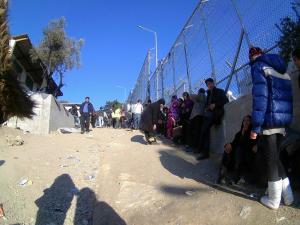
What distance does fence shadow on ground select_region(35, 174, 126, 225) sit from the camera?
6234 mm

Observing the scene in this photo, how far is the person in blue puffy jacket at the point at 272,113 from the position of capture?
492cm

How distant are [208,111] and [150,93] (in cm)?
1057

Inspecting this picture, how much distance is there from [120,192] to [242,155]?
224 cm

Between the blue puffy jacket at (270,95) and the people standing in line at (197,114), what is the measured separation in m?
4.68

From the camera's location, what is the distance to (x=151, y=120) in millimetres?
12508

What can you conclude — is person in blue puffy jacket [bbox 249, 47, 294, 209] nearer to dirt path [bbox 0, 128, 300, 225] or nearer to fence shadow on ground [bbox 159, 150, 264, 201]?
dirt path [bbox 0, 128, 300, 225]

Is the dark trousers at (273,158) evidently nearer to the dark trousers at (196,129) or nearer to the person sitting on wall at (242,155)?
the person sitting on wall at (242,155)

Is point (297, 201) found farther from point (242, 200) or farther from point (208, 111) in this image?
point (208, 111)

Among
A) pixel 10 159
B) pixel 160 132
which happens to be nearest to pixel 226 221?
pixel 10 159

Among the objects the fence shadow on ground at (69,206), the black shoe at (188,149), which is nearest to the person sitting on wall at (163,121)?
the black shoe at (188,149)

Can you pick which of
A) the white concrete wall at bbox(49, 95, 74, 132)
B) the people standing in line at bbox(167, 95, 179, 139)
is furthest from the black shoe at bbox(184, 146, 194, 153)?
the white concrete wall at bbox(49, 95, 74, 132)

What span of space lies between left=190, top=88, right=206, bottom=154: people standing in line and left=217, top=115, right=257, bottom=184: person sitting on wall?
10.3 ft

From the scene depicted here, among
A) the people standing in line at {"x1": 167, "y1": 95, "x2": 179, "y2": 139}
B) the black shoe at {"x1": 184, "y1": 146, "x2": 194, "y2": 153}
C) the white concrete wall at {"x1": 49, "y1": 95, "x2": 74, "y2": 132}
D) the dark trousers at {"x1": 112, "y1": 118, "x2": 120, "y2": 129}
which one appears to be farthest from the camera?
the dark trousers at {"x1": 112, "y1": 118, "x2": 120, "y2": 129}

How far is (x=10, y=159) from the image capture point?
9703 mm
